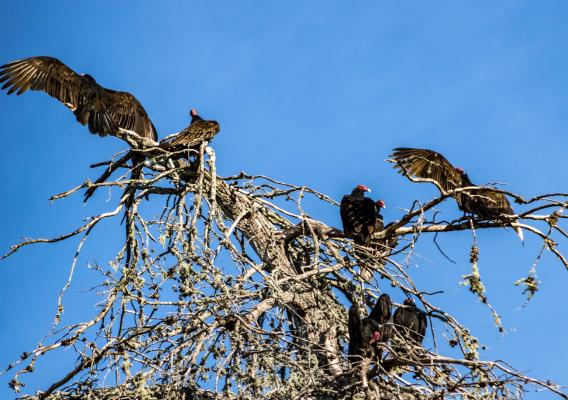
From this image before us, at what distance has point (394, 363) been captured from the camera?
473 cm

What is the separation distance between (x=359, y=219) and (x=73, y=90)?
2.80 meters

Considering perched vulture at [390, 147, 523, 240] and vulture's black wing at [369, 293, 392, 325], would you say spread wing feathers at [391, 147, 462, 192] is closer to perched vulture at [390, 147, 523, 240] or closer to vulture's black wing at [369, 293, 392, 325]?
perched vulture at [390, 147, 523, 240]

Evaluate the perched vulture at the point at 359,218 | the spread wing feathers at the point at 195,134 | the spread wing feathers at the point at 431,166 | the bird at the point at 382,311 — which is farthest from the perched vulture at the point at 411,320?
the spread wing feathers at the point at 195,134

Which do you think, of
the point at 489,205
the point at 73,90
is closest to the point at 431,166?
the point at 489,205

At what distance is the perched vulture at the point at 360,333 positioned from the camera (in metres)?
5.20

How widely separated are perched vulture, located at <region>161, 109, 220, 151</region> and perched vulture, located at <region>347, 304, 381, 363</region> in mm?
1766

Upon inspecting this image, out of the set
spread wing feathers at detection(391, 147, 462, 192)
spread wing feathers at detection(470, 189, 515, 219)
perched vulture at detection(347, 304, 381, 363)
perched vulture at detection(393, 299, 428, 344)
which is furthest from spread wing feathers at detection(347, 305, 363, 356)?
spread wing feathers at detection(391, 147, 462, 192)

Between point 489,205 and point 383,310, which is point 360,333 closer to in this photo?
point 383,310

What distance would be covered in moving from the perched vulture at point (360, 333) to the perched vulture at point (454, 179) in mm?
1242

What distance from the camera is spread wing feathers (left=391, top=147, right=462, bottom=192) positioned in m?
7.16

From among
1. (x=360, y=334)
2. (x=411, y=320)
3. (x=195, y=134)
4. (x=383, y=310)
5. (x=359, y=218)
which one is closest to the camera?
(x=360, y=334)

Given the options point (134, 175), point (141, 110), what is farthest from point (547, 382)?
point (141, 110)

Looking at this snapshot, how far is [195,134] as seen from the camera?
20.9 ft

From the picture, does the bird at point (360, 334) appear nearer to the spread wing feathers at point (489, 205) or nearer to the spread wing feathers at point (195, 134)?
the spread wing feathers at point (489, 205)
